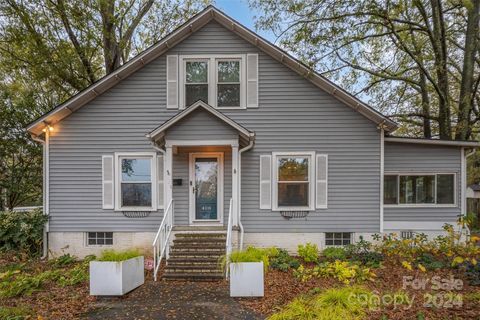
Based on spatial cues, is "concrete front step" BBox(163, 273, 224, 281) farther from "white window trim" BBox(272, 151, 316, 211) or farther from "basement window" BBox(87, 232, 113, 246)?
"basement window" BBox(87, 232, 113, 246)

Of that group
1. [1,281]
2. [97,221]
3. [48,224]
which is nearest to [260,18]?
[97,221]

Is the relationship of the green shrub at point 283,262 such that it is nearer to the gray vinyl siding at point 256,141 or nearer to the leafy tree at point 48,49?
the gray vinyl siding at point 256,141

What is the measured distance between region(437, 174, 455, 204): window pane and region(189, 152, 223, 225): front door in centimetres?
672

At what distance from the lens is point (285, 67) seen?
8625mm

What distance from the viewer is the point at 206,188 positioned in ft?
28.3

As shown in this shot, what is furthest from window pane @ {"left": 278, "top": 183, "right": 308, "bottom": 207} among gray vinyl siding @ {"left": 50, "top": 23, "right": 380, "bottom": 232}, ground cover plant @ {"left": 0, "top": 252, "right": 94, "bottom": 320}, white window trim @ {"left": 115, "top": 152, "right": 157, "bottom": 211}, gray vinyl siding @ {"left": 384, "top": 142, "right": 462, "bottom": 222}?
ground cover plant @ {"left": 0, "top": 252, "right": 94, "bottom": 320}

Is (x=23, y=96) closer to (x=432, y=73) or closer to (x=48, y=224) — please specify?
(x=48, y=224)

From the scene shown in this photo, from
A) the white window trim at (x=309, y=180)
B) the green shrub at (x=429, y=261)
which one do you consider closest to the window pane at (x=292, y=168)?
the white window trim at (x=309, y=180)

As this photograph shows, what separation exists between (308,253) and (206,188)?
3362 millimetres

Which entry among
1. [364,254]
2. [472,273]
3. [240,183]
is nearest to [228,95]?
[240,183]

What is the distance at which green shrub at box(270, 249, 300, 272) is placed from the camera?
7.09 metres

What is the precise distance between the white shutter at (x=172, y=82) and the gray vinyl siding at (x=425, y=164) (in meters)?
6.56

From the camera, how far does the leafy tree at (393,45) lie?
393 inches

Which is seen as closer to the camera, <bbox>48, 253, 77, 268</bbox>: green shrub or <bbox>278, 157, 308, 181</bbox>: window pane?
<bbox>48, 253, 77, 268</bbox>: green shrub
